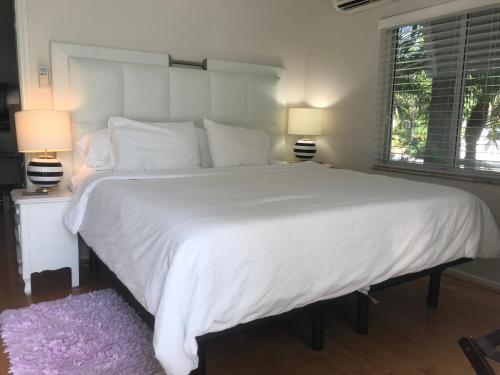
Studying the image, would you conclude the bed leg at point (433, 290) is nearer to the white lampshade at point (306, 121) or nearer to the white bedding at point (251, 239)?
the white bedding at point (251, 239)

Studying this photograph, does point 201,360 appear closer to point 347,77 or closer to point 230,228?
point 230,228

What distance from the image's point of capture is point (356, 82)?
3.82m

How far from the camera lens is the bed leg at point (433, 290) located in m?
2.51

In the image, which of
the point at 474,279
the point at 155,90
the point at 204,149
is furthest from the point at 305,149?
the point at 474,279

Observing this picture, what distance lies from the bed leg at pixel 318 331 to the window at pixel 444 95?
180cm

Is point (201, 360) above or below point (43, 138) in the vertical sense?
below

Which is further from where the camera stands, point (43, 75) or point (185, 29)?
point (185, 29)

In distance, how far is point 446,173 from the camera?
3.16m

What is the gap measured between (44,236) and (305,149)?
95.6 inches

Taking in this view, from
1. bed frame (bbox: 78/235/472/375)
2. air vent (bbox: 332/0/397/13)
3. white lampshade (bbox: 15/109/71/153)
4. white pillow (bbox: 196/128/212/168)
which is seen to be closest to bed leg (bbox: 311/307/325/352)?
bed frame (bbox: 78/235/472/375)

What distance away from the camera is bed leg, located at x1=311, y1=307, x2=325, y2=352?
1.96 metres

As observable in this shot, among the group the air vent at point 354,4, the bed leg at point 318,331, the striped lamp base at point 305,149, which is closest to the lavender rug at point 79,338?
the bed leg at point 318,331

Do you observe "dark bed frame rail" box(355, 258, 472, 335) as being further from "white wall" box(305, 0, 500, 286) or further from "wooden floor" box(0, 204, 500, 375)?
"white wall" box(305, 0, 500, 286)

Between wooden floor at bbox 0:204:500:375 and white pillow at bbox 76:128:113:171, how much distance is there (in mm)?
777
